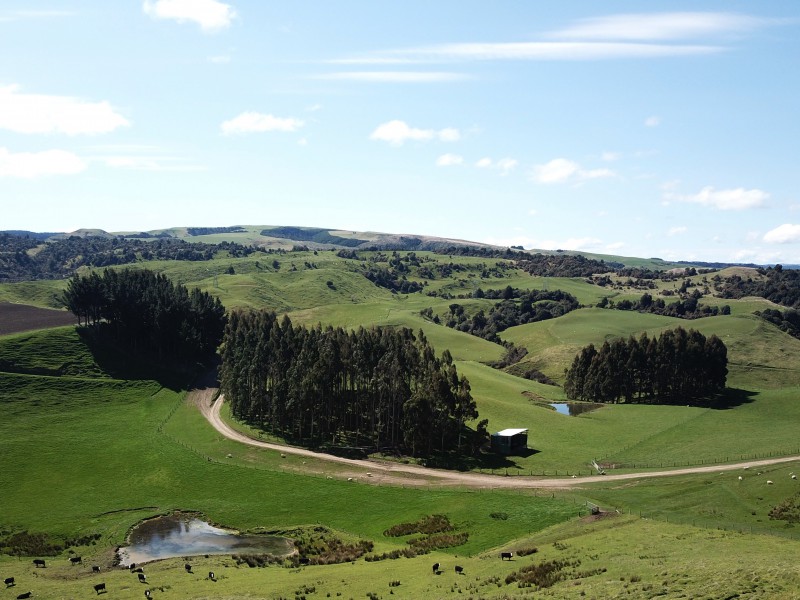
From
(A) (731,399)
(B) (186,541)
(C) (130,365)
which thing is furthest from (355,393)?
(A) (731,399)

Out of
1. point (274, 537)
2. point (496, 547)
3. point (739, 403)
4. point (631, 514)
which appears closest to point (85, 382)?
point (274, 537)

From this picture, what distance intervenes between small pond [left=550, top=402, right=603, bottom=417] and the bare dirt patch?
135m

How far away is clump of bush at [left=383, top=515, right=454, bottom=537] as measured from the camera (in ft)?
235

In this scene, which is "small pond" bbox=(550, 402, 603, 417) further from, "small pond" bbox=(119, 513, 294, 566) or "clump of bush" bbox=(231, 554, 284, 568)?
"clump of bush" bbox=(231, 554, 284, 568)

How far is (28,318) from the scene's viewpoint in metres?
177

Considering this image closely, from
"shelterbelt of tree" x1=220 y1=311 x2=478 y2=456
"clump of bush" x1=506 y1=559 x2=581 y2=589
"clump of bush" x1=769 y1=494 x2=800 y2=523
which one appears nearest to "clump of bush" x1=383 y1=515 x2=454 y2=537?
"clump of bush" x1=506 y1=559 x2=581 y2=589

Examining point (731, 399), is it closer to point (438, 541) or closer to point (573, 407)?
point (573, 407)

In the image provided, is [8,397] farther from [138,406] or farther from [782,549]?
[782,549]

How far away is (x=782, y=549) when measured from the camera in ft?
161

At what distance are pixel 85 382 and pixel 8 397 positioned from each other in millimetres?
16809

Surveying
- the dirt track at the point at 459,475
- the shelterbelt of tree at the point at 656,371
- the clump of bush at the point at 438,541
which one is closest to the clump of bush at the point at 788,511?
the dirt track at the point at 459,475

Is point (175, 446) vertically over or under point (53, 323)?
under

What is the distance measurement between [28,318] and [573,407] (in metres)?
151

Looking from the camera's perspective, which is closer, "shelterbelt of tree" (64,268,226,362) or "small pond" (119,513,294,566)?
"small pond" (119,513,294,566)
